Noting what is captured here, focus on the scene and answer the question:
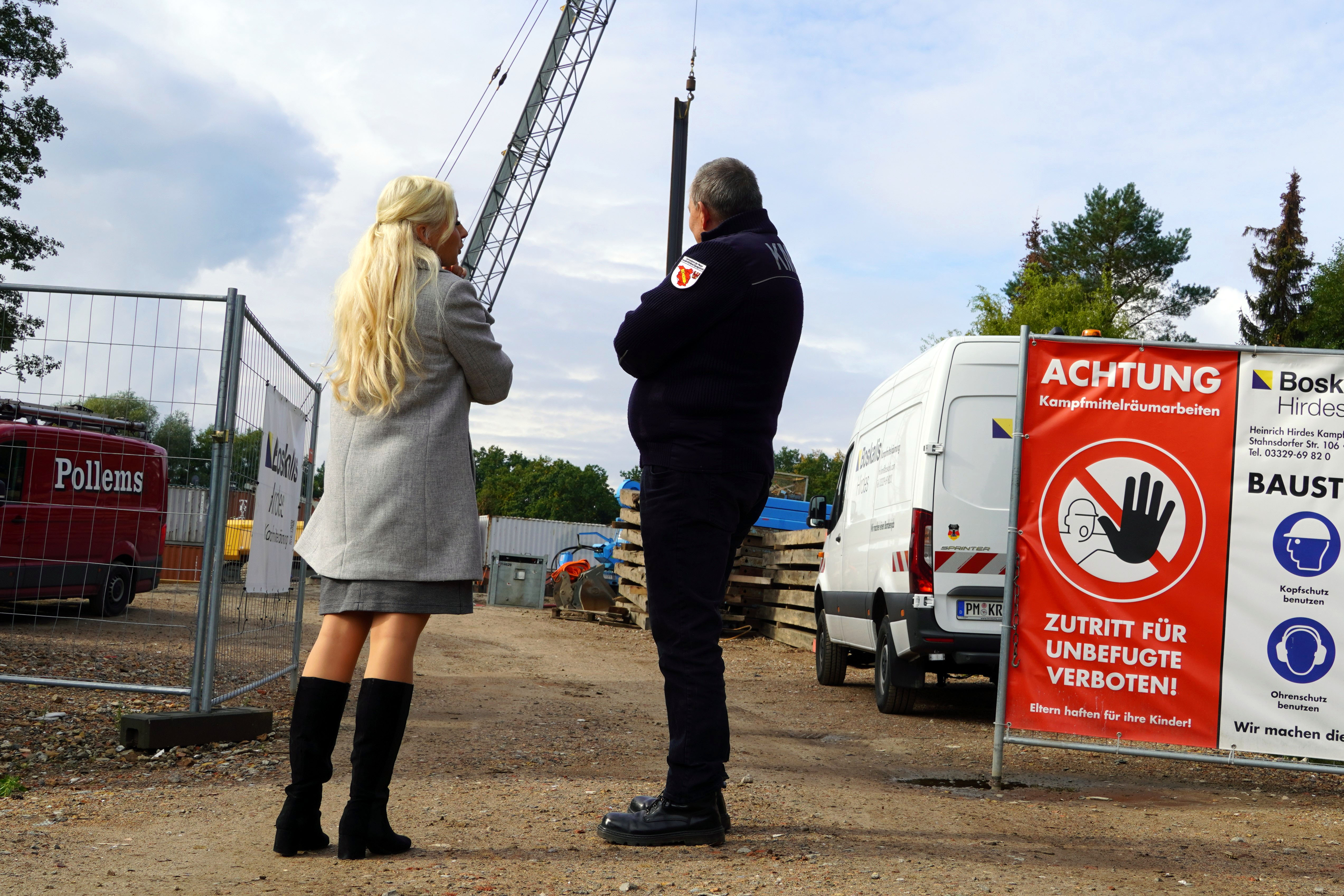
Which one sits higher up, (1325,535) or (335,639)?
(1325,535)

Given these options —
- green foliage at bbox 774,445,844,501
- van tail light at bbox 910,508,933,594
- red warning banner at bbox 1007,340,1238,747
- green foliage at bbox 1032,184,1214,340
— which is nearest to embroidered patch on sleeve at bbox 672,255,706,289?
red warning banner at bbox 1007,340,1238,747

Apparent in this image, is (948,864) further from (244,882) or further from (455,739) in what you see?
(455,739)

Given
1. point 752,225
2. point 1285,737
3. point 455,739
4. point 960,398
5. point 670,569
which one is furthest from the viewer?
point 960,398

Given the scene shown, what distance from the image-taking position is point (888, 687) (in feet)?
26.1

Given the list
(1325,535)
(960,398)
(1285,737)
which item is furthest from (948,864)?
(960,398)

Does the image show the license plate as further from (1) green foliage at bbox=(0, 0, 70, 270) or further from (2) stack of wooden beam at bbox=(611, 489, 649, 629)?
(1) green foliage at bbox=(0, 0, 70, 270)

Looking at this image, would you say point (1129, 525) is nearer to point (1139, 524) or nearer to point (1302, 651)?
point (1139, 524)

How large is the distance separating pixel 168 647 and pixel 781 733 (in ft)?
12.0

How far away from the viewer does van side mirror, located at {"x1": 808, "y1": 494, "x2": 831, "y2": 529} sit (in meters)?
10.4

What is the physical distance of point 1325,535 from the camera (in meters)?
5.06

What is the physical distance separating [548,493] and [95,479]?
108 meters

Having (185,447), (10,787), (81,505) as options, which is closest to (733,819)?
(10,787)

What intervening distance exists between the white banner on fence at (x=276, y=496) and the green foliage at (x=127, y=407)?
54 cm

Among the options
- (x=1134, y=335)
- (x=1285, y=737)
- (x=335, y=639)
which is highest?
(x=1134, y=335)
